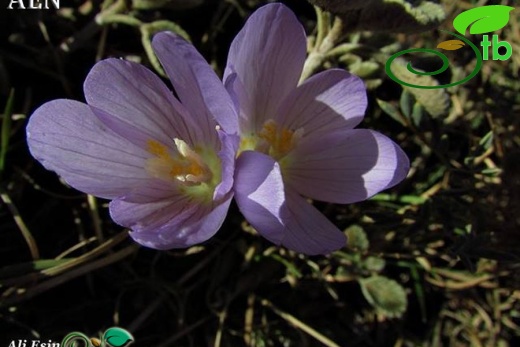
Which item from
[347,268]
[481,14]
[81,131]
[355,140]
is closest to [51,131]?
[81,131]

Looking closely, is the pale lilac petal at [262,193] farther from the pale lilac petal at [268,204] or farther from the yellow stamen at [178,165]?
the yellow stamen at [178,165]

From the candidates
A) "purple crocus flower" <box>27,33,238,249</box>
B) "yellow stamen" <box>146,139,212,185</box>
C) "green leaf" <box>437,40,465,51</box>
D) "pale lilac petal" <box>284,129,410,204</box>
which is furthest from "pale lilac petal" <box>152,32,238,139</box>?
"green leaf" <box>437,40,465,51</box>

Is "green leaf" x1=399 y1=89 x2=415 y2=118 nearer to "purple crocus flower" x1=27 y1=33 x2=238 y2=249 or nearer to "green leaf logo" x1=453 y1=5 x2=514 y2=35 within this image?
"green leaf logo" x1=453 y1=5 x2=514 y2=35

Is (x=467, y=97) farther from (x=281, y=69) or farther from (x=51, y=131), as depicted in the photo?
(x=51, y=131)

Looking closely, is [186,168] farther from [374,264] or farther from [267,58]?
[374,264]

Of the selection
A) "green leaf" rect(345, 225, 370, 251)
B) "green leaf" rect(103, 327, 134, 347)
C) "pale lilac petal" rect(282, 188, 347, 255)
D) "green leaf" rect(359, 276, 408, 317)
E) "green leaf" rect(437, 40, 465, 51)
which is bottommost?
"green leaf" rect(359, 276, 408, 317)

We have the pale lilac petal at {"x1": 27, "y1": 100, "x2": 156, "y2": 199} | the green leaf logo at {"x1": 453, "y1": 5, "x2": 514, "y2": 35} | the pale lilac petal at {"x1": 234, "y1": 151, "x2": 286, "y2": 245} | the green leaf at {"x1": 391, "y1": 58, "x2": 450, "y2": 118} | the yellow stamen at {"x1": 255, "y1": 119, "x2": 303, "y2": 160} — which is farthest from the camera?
the green leaf logo at {"x1": 453, "y1": 5, "x2": 514, "y2": 35}
